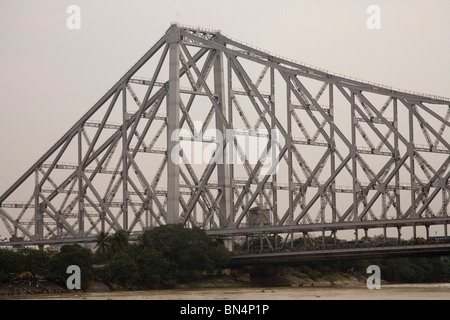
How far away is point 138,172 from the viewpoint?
543 feet

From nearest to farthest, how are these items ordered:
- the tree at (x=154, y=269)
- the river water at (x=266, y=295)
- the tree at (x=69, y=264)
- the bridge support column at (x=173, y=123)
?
the river water at (x=266, y=295) < the tree at (x=69, y=264) < the tree at (x=154, y=269) < the bridge support column at (x=173, y=123)

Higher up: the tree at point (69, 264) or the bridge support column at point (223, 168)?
the bridge support column at point (223, 168)

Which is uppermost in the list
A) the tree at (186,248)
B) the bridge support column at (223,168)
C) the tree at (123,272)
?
the bridge support column at (223,168)

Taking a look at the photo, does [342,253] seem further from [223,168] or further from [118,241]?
[118,241]

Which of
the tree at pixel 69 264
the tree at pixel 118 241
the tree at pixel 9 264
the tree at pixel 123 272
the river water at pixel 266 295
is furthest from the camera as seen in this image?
the tree at pixel 118 241

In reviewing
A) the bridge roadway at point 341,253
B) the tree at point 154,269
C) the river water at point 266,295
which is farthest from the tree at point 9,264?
the bridge roadway at point 341,253

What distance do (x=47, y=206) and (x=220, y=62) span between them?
153 feet

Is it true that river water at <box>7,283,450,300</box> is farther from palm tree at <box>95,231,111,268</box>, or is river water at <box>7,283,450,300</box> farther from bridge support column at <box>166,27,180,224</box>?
bridge support column at <box>166,27,180,224</box>

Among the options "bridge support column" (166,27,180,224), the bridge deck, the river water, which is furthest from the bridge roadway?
"bridge support column" (166,27,180,224)

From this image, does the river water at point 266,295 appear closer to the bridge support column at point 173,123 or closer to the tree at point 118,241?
the tree at point 118,241

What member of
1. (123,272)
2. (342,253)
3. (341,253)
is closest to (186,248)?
(123,272)
